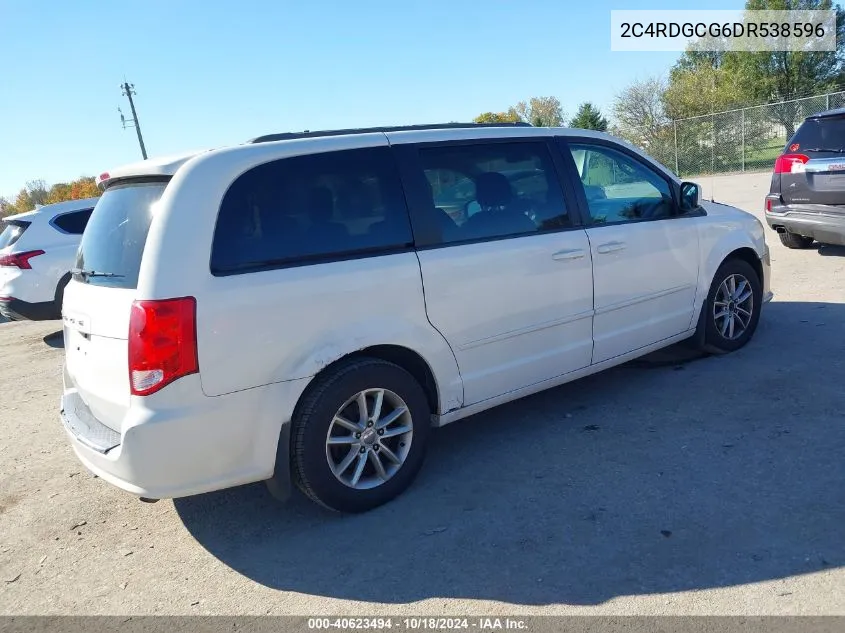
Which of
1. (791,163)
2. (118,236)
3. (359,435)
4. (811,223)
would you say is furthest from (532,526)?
(791,163)

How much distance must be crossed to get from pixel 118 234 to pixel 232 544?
165cm

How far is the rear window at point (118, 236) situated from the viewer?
325 cm

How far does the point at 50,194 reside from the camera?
7594 cm

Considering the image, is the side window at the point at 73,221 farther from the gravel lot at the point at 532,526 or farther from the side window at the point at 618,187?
the side window at the point at 618,187

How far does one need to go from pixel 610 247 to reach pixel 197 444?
280 centimetres

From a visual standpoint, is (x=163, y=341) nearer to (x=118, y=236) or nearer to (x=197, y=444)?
(x=197, y=444)

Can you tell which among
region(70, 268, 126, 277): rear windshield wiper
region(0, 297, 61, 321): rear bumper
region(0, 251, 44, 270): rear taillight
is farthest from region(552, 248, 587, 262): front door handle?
region(0, 251, 44, 270): rear taillight

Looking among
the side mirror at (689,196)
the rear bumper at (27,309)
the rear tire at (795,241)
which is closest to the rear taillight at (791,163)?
the rear tire at (795,241)

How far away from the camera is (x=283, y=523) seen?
363cm

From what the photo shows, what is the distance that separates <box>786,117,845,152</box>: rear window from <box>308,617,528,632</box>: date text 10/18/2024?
755cm

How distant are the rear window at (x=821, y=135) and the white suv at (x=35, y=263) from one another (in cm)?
914

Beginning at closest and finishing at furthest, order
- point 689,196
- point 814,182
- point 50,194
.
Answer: point 689,196, point 814,182, point 50,194

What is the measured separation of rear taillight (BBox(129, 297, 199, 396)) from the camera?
299 centimetres

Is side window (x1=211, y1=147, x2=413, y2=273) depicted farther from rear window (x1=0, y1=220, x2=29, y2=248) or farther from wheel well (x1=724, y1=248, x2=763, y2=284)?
rear window (x1=0, y1=220, x2=29, y2=248)
